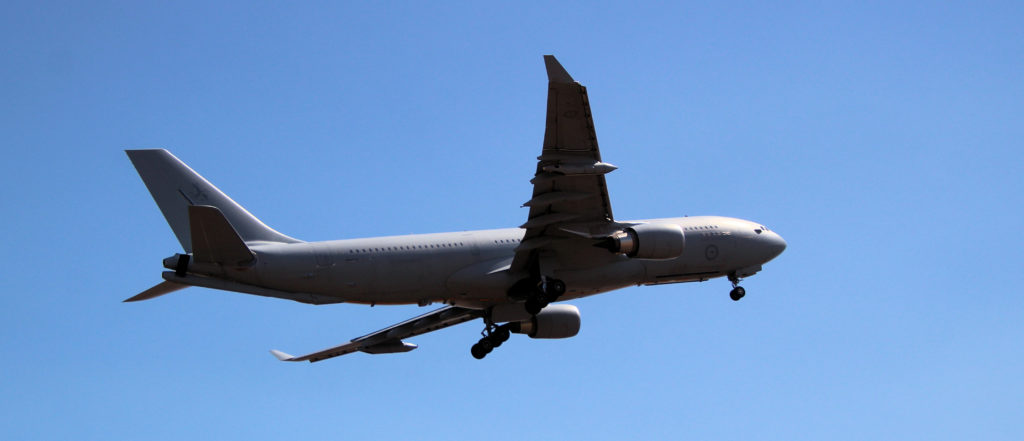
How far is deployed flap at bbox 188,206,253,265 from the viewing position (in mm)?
33281

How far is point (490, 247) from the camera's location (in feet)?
132

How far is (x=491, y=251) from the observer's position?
40312mm

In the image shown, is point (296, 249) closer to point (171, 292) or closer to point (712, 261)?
point (171, 292)

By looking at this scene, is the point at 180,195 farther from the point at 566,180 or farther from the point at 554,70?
the point at 554,70

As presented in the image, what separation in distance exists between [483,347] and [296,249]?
425 inches

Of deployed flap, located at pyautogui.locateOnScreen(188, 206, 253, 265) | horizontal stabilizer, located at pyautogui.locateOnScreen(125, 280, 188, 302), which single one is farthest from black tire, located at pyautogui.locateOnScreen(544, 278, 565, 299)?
horizontal stabilizer, located at pyautogui.locateOnScreen(125, 280, 188, 302)

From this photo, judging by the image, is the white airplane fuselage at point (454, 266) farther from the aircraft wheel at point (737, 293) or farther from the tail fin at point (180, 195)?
the tail fin at point (180, 195)

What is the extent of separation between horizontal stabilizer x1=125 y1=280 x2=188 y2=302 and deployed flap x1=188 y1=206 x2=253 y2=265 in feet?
11.1

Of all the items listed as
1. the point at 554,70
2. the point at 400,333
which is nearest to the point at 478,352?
the point at 400,333

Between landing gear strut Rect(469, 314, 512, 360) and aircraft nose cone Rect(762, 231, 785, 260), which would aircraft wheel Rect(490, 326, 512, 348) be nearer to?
landing gear strut Rect(469, 314, 512, 360)

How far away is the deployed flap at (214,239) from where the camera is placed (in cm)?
3328

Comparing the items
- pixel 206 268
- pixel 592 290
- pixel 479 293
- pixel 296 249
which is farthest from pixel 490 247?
pixel 206 268

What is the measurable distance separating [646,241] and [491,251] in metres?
5.81

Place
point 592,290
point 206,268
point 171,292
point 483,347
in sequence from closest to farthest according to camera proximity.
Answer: point 206,268 < point 171,292 < point 592,290 < point 483,347
